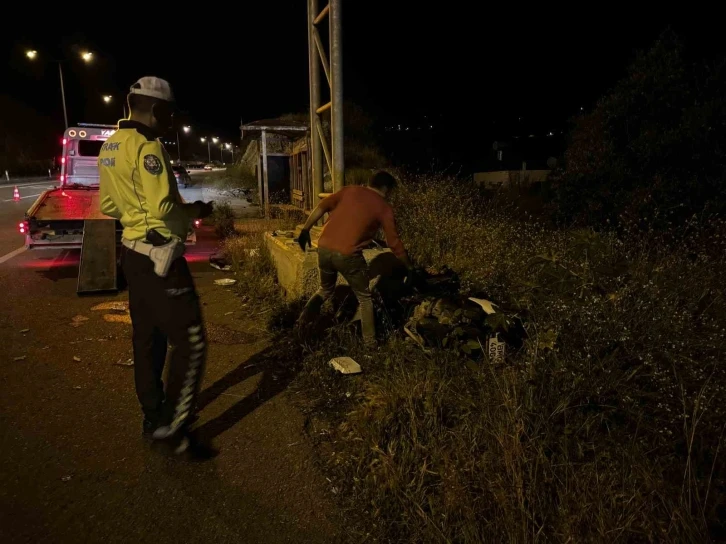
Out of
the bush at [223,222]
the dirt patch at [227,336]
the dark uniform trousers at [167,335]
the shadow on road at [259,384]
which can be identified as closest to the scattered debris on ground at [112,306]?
the dirt patch at [227,336]

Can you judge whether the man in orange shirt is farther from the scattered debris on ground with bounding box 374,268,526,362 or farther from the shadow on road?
the shadow on road

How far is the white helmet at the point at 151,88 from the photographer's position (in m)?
2.67

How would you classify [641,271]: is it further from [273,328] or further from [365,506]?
[273,328]

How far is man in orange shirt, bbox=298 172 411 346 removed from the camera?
3965 mm

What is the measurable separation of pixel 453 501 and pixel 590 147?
33.0 feet

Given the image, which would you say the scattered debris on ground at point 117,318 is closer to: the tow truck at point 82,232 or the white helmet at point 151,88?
the tow truck at point 82,232

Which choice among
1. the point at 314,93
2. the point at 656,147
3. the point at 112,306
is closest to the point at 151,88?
the point at 112,306

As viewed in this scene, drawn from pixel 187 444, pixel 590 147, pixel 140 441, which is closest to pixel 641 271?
pixel 187 444

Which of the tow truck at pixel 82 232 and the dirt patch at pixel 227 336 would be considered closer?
the dirt patch at pixel 227 336

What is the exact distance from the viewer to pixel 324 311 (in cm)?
485

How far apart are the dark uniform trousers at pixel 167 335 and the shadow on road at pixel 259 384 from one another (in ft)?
1.18

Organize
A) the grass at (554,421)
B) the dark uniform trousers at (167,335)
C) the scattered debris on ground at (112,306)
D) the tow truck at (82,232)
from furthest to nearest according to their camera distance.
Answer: the tow truck at (82,232) < the scattered debris on ground at (112,306) < the dark uniform trousers at (167,335) < the grass at (554,421)

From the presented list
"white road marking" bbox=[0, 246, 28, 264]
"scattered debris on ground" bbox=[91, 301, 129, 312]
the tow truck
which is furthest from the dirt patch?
"white road marking" bbox=[0, 246, 28, 264]

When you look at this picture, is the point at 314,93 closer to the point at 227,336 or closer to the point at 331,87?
the point at 331,87
